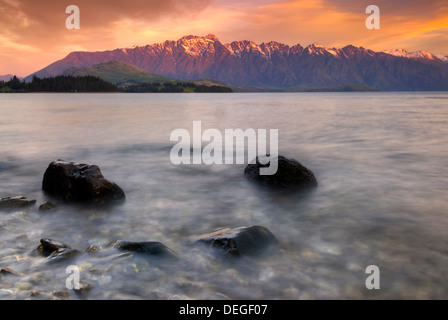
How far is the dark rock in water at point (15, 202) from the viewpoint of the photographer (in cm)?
913

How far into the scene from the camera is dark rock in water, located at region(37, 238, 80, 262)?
20.3 ft

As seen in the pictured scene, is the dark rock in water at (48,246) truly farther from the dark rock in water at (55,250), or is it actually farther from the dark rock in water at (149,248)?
the dark rock in water at (149,248)

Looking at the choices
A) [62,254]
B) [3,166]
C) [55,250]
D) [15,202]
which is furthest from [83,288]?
[3,166]

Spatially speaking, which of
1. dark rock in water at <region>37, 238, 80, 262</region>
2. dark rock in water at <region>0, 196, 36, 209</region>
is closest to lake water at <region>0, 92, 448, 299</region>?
dark rock in water at <region>37, 238, 80, 262</region>

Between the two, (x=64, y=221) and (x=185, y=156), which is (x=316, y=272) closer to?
(x=64, y=221)

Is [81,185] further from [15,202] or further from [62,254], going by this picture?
[62,254]

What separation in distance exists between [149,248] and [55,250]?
5.64 ft

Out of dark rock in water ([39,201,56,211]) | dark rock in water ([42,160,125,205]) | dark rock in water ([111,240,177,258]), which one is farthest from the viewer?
dark rock in water ([42,160,125,205])

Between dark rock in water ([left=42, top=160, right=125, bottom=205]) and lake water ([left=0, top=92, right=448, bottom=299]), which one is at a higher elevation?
dark rock in water ([left=42, top=160, right=125, bottom=205])

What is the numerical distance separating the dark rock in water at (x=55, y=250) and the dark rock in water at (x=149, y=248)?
2.71 ft

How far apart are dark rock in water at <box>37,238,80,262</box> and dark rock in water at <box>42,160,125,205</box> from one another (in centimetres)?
278

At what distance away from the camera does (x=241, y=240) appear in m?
6.68

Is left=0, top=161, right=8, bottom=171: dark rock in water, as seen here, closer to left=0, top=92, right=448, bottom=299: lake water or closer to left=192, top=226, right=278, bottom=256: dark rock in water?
left=0, top=92, right=448, bottom=299: lake water

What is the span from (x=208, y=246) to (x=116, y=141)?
1823cm
